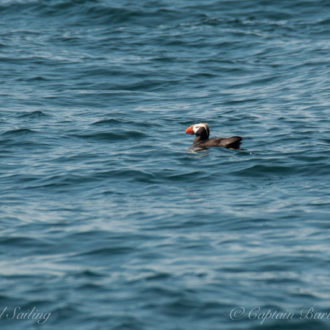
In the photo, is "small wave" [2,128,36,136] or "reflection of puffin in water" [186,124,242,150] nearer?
"reflection of puffin in water" [186,124,242,150]

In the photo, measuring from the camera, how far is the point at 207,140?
15742mm

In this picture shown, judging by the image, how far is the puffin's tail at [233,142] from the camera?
1490 cm

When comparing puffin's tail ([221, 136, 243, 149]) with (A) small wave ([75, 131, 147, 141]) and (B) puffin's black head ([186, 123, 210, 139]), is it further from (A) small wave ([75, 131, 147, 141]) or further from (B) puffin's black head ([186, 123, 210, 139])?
(A) small wave ([75, 131, 147, 141])

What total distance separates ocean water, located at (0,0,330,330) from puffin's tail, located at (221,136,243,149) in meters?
0.25

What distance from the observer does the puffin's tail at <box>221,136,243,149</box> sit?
1490cm

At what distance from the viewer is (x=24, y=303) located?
812 centimetres

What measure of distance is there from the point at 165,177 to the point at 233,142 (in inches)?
91.5

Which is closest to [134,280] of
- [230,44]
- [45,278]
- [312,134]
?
[45,278]

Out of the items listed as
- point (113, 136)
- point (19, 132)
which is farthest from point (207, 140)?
point (19, 132)

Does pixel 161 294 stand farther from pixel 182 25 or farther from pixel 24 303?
pixel 182 25

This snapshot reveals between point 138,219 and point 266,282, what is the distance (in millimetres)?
2907

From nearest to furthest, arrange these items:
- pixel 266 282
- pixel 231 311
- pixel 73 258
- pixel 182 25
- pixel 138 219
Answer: pixel 231 311, pixel 266 282, pixel 73 258, pixel 138 219, pixel 182 25

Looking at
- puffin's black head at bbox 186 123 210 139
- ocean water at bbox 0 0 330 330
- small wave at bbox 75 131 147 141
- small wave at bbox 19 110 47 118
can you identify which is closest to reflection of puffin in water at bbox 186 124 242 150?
puffin's black head at bbox 186 123 210 139

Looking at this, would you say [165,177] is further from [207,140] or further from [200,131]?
[200,131]
